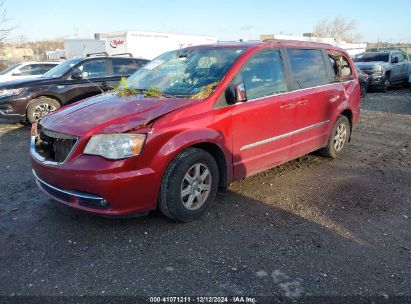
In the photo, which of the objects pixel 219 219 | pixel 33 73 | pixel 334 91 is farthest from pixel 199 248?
pixel 33 73

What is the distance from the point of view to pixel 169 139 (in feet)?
11.5

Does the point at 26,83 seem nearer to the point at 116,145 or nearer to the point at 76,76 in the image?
the point at 76,76

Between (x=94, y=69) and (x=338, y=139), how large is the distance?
5.83 meters

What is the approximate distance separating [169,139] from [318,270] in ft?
5.50

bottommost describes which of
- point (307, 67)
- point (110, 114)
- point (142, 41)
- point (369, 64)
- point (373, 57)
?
point (369, 64)

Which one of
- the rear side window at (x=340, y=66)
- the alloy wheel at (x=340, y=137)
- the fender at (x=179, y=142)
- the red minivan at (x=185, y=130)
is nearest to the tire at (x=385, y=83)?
the rear side window at (x=340, y=66)

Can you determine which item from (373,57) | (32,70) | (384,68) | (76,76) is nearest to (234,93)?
(76,76)

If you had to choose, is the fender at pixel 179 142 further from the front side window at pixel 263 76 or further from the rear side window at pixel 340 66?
Answer: the rear side window at pixel 340 66

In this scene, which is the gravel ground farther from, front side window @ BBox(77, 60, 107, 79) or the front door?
front side window @ BBox(77, 60, 107, 79)

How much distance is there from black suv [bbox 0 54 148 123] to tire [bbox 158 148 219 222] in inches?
198

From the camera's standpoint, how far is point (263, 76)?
452 centimetres

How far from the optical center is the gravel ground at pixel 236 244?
2.87 m

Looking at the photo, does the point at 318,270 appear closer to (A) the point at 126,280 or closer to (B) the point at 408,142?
(A) the point at 126,280

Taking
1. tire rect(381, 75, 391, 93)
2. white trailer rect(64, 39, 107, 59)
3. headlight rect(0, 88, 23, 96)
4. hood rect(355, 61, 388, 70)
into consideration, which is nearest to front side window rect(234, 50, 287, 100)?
headlight rect(0, 88, 23, 96)
